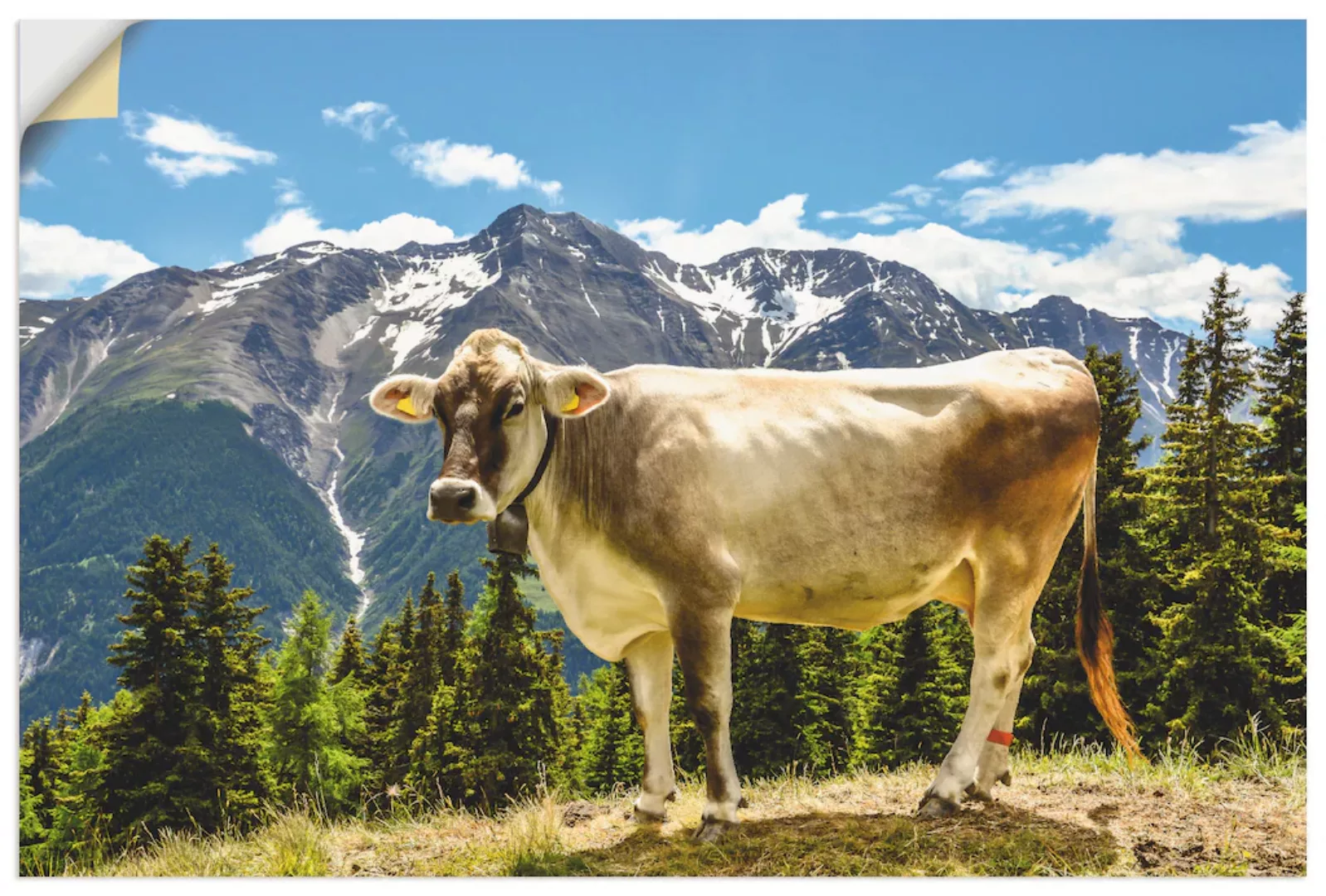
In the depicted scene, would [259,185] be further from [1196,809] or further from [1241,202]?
[1196,809]

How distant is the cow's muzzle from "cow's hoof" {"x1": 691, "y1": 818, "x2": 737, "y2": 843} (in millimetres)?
2032

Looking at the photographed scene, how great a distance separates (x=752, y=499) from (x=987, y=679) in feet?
5.92

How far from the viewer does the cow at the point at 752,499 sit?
18.7ft

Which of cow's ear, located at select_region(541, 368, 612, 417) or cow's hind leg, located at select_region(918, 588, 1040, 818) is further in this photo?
cow's hind leg, located at select_region(918, 588, 1040, 818)

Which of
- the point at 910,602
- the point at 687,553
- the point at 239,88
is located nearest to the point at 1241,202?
the point at 910,602

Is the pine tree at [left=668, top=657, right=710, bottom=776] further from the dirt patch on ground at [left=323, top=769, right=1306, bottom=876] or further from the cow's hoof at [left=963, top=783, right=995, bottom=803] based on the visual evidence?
the cow's hoof at [left=963, top=783, right=995, bottom=803]

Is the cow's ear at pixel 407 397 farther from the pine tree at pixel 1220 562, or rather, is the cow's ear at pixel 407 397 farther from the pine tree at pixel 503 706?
the pine tree at pixel 503 706

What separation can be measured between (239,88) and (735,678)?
19.5 metres

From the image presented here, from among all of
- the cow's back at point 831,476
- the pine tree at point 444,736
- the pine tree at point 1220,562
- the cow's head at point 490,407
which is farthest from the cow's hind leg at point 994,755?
the pine tree at point 444,736

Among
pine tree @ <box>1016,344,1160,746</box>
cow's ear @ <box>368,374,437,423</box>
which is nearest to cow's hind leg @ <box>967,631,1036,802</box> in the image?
cow's ear @ <box>368,374,437,423</box>

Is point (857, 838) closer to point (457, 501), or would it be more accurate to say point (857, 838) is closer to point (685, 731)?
point (457, 501)

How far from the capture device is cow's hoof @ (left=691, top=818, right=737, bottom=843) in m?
5.79

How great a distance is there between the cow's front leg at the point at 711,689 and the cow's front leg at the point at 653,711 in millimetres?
596

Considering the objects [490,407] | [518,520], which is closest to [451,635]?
[518,520]
